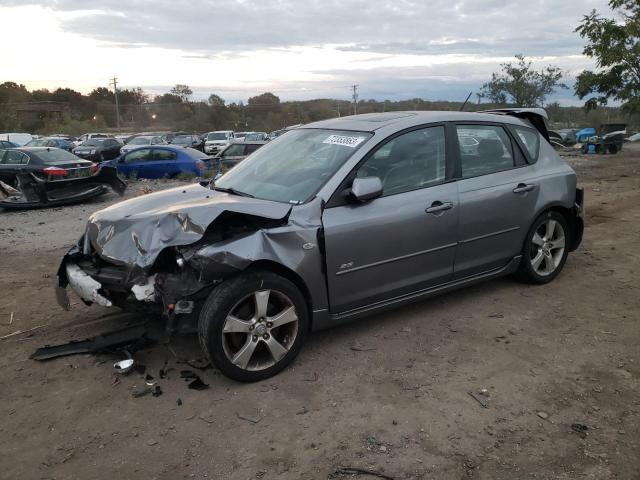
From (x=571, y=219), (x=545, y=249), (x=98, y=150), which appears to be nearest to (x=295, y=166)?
(x=545, y=249)

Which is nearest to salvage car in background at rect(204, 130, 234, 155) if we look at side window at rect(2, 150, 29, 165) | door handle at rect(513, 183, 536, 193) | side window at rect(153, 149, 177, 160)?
side window at rect(153, 149, 177, 160)

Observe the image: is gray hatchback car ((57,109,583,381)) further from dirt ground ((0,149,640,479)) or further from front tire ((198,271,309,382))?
dirt ground ((0,149,640,479))

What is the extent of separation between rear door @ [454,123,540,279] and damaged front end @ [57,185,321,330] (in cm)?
149

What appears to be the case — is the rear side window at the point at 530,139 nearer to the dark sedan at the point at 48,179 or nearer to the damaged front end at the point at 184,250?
the damaged front end at the point at 184,250

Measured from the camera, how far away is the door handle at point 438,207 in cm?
419

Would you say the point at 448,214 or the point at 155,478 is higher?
the point at 448,214

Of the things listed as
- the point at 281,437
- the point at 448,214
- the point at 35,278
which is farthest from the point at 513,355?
the point at 35,278

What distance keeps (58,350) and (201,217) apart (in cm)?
167

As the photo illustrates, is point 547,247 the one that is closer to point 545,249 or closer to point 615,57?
point 545,249

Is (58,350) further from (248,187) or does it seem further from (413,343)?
(413,343)

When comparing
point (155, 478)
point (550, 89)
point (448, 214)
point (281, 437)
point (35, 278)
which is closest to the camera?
point (155, 478)

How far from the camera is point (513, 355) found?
390cm

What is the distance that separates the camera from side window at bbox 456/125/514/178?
4566 mm

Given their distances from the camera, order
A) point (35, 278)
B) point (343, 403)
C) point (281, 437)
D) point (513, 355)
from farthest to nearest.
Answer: point (35, 278) → point (513, 355) → point (343, 403) → point (281, 437)
